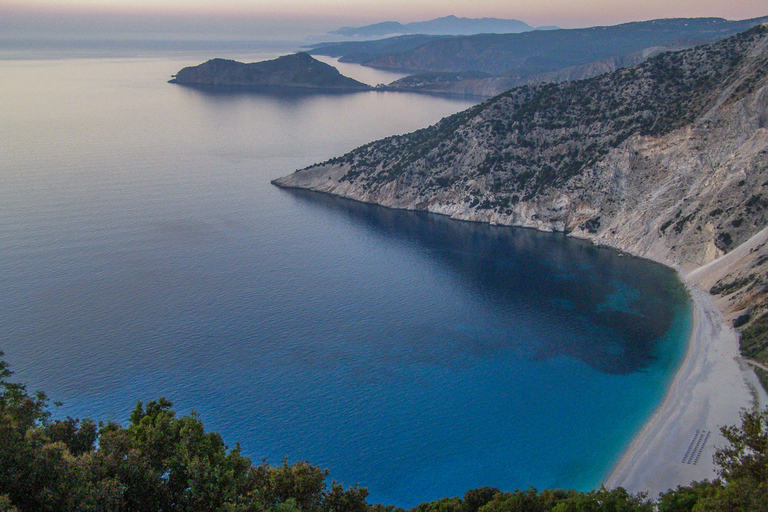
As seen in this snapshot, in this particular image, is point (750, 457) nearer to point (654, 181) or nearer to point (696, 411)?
point (696, 411)

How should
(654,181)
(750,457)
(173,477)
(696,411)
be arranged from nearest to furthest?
1. (173,477)
2. (750,457)
3. (696,411)
4. (654,181)

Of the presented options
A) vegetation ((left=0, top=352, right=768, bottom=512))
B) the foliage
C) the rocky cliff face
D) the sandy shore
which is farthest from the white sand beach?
the foliage

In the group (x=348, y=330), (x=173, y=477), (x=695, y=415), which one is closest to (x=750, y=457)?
(x=695, y=415)

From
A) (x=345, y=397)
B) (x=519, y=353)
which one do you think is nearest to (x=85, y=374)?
(x=345, y=397)

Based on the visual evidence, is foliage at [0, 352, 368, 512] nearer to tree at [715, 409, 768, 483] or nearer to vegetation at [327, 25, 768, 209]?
tree at [715, 409, 768, 483]

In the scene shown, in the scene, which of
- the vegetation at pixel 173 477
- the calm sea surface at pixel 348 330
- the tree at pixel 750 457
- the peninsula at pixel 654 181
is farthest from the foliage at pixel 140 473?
the peninsula at pixel 654 181

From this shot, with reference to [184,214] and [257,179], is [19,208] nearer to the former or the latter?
[184,214]

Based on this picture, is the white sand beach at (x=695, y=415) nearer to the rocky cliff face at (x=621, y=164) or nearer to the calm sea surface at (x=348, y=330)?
the calm sea surface at (x=348, y=330)
